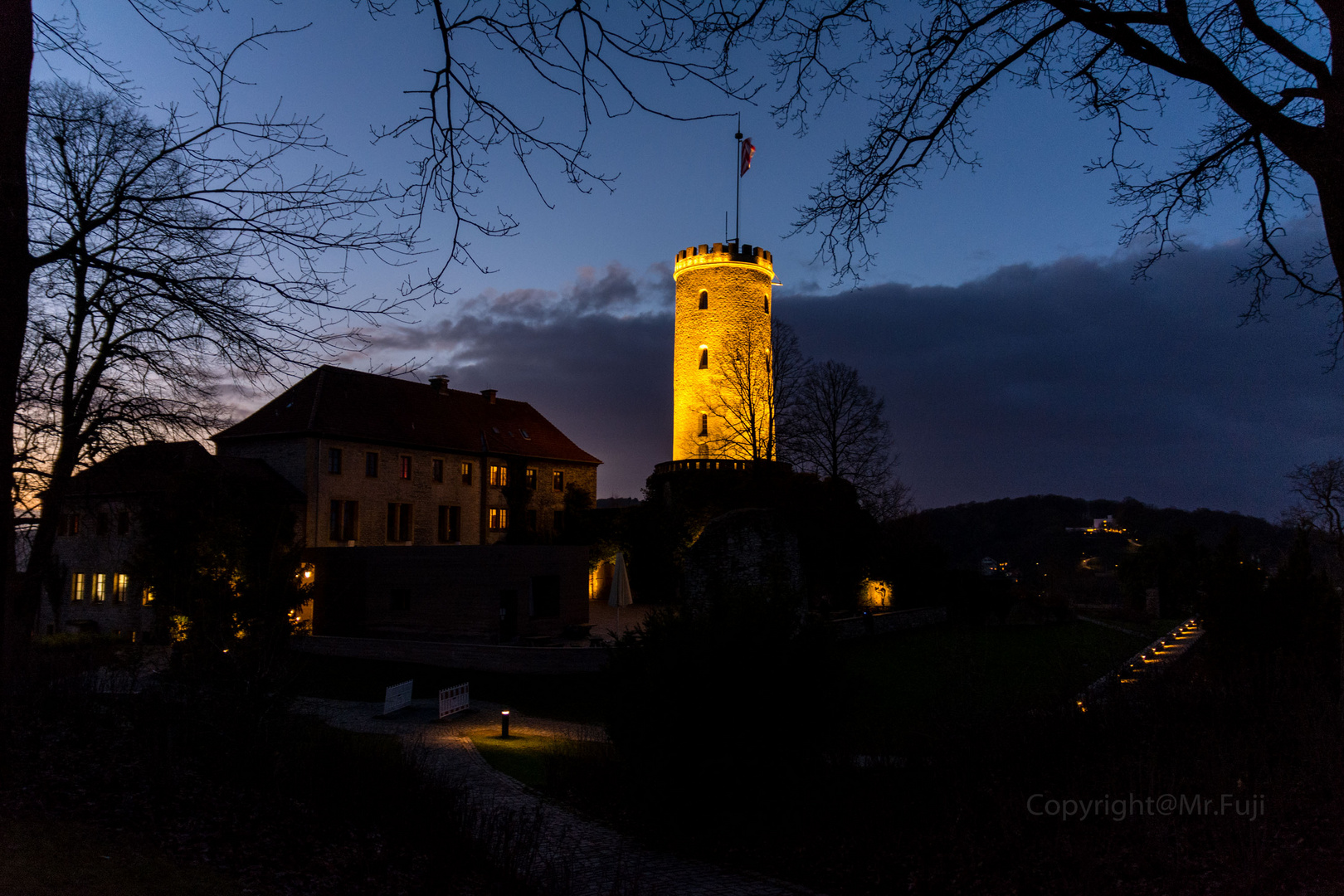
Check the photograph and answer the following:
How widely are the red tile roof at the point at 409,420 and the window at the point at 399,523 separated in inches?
111

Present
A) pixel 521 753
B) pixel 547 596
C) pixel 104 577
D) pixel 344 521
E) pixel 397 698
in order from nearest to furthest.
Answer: pixel 521 753 → pixel 397 698 → pixel 547 596 → pixel 104 577 → pixel 344 521

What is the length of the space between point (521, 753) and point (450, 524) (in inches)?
1106

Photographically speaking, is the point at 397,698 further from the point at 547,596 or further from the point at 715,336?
the point at 715,336

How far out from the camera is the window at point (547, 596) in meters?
30.2

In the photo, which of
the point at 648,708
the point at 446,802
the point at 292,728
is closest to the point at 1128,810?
the point at 648,708

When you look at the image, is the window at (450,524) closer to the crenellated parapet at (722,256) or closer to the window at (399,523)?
the window at (399,523)

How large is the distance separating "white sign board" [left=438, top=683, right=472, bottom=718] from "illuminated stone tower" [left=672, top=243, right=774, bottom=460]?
88.2 ft

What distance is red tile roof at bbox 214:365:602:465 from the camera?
36250 millimetres

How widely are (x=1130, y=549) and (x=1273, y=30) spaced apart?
6050cm

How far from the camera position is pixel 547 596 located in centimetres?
3053

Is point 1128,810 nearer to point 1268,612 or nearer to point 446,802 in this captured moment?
point 446,802

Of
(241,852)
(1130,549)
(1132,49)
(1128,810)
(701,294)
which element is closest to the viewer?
(241,852)

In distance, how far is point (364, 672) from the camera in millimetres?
24375

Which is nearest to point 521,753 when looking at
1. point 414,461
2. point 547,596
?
point 547,596
